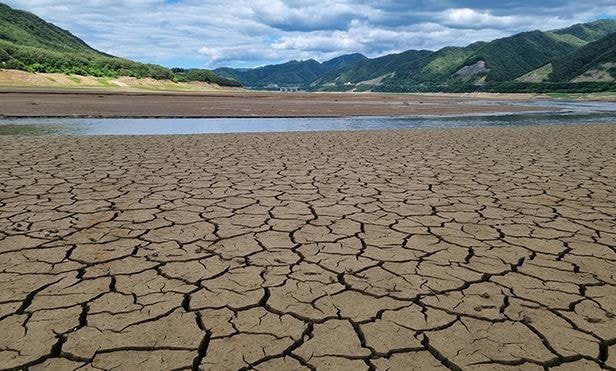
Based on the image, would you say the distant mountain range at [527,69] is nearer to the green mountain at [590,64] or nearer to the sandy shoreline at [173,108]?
the green mountain at [590,64]


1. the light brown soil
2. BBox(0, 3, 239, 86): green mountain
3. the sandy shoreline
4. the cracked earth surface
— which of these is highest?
BBox(0, 3, 239, 86): green mountain

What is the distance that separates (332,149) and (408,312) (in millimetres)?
7516

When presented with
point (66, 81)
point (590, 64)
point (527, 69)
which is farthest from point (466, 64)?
point (66, 81)

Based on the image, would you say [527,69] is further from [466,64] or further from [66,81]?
[66,81]

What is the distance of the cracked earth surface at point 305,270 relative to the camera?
216 centimetres

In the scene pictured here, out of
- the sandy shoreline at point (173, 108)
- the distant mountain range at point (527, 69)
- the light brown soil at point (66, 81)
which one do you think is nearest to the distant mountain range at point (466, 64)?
the distant mountain range at point (527, 69)

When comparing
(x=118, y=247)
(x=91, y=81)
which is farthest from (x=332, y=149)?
(x=91, y=81)

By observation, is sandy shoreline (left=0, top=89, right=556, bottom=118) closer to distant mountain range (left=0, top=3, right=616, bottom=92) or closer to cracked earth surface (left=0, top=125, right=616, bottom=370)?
cracked earth surface (left=0, top=125, right=616, bottom=370)

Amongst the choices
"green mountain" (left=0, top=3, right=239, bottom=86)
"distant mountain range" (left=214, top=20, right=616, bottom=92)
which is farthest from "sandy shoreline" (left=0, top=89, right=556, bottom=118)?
"distant mountain range" (left=214, top=20, right=616, bottom=92)

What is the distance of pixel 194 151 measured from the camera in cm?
920

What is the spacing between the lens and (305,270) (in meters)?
3.14

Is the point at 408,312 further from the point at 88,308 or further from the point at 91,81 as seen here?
the point at 91,81

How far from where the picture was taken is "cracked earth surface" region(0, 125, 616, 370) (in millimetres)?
2158

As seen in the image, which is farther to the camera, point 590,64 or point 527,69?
point 527,69
